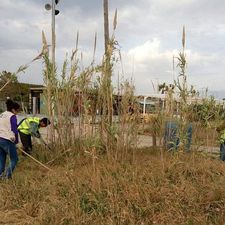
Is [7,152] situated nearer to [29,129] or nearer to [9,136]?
→ [9,136]

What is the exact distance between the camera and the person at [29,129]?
8359 mm

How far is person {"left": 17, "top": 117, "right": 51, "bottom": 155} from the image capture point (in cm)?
836

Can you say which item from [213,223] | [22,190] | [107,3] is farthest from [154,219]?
[107,3]

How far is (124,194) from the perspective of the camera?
15.4ft

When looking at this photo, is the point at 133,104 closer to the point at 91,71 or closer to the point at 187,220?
the point at 91,71

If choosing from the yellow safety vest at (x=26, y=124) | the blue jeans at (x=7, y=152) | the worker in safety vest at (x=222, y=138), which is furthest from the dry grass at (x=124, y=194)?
the yellow safety vest at (x=26, y=124)

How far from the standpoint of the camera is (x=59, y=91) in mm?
7973

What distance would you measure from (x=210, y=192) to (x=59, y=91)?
4.24m

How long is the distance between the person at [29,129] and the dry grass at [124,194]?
6.63 ft

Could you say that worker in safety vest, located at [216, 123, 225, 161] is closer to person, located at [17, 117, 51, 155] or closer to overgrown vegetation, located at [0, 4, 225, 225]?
overgrown vegetation, located at [0, 4, 225, 225]

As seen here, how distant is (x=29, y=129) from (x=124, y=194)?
438 centimetres

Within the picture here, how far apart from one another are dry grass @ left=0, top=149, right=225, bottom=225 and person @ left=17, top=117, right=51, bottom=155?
6.63 feet

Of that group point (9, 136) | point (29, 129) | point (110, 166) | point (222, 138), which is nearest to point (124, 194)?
point (110, 166)

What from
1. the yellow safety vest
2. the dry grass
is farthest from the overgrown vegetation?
the yellow safety vest
